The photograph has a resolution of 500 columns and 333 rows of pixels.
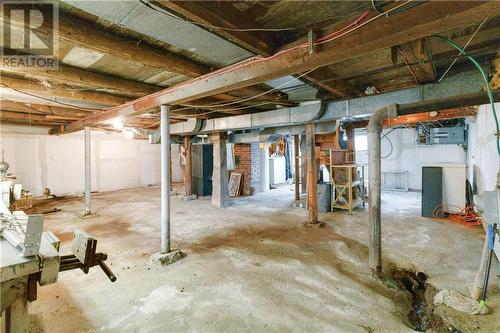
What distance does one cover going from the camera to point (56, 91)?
3.23 m

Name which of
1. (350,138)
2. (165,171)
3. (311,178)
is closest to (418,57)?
(311,178)

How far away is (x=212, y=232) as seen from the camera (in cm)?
410

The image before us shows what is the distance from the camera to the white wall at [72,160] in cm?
717

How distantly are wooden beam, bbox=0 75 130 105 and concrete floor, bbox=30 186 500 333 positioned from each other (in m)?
2.17

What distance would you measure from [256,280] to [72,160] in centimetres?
845

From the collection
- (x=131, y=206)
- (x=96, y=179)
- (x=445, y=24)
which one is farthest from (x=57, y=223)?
(x=445, y=24)

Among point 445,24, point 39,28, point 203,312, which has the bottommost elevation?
point 203,312

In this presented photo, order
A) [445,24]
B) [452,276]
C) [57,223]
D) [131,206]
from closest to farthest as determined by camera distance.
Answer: [445,24] < [452,276] < [57,223] < [131,206]

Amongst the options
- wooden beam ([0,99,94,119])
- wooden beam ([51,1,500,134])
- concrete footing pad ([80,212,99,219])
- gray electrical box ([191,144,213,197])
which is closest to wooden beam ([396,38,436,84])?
wooden beam ([51,1,500,134])

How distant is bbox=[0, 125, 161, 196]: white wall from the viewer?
7.17m

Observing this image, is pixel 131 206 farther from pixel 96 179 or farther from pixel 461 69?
pixel 461 69

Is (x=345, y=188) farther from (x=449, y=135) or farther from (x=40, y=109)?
(x=40, y=109)

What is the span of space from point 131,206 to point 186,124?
2650mm

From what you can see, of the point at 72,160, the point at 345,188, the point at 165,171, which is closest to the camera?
the point at 165,171
